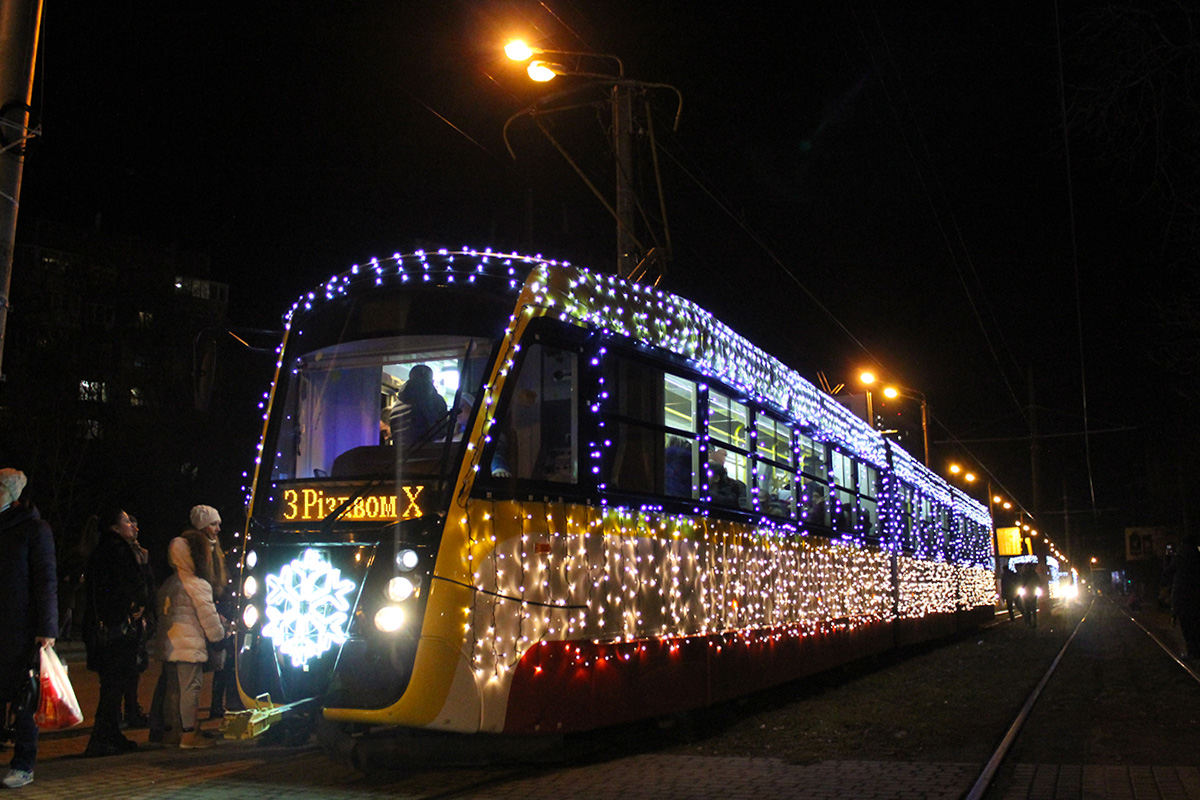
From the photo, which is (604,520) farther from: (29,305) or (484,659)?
(29,305)

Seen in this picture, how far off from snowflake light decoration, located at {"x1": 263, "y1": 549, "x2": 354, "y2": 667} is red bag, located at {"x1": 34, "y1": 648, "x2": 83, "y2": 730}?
1107mm

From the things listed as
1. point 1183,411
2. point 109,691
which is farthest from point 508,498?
point 1183,411

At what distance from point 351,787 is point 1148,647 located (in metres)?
16.2

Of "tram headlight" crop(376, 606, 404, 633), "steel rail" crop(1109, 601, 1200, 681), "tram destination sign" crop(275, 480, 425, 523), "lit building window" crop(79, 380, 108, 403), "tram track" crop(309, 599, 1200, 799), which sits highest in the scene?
"lit building window" crop(79, 380, 108, 403)

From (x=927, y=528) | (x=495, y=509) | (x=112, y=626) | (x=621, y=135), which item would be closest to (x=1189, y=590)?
(x=927, y=528)

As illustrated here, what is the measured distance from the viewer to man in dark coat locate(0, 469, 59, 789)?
5.88 m

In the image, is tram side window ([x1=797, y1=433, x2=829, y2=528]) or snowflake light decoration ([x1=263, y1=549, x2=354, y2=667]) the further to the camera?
tram side window ([x1=797, y1=433, x2=829, y2=528])

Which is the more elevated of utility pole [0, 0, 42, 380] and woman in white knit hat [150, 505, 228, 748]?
utility pole [0, 0, 42, 380]

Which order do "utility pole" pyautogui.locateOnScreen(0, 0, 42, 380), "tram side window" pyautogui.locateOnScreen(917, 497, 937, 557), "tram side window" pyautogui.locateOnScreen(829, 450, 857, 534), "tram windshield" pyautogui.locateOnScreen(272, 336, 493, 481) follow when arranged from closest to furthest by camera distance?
"tram windshield" pyautogui.locateOnScreen(272, 336, 493, 481) < "utility pole" pyautogui.locateOnScreen(0, 0, 42, 380) < "tram side window" pyautogui.locateOnScreen(829, 450, 857, 534) < "tram side window" pyautogui.locateOnScreen(917, 497, 937, 557)

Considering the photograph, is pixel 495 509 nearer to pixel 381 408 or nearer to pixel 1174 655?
pixel 381 408

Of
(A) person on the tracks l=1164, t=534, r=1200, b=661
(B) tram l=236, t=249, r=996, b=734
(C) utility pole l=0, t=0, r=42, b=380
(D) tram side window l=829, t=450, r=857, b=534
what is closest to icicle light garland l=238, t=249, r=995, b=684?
(B) tram l=236, t=249, r=996, b=734

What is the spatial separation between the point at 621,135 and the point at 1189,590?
9274 mm

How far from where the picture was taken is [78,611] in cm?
2569

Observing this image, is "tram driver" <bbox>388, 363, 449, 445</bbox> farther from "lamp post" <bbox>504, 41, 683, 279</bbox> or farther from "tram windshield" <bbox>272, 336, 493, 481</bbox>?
"lamp post" <bbox>504, 41, 683, 279</bbox>
